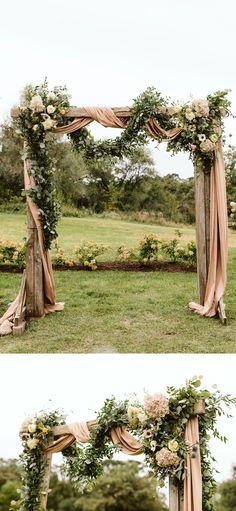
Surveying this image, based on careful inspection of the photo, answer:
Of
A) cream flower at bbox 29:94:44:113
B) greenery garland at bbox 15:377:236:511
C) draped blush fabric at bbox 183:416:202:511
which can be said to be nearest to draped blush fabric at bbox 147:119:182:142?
cream flower at bbox 29:94:44:113

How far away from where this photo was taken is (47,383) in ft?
20.9

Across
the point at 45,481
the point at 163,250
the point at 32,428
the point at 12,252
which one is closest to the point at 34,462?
the point at 45,481

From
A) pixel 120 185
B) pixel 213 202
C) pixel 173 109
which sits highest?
pixel 173 109

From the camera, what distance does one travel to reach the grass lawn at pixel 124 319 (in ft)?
16.7

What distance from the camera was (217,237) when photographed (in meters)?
5.49

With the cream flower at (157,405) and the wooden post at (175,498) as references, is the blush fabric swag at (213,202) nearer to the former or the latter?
the cream flower at (157,405)

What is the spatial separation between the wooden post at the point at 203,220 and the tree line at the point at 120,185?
10.6 ft

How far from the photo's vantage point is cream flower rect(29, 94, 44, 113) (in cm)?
521

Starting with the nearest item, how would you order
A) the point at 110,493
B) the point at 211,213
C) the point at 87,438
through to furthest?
1. the point at 87,438
2. the point at 211,213
3. the point at 110,493

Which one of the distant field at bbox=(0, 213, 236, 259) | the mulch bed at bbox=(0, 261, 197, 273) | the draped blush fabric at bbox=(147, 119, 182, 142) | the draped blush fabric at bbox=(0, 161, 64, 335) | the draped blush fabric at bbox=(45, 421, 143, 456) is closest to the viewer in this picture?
the draped blush fabric at bbox=(45, 421, 143, 456)

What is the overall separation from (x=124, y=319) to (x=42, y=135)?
1.89m

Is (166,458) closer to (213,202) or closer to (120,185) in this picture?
(213,202)

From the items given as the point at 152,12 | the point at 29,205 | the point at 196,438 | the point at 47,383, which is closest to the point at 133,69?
the point at 152,12

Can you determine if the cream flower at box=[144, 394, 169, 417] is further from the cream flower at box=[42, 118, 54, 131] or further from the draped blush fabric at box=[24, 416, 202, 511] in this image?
the cream flower at box=[42, 118, 54, 131]
